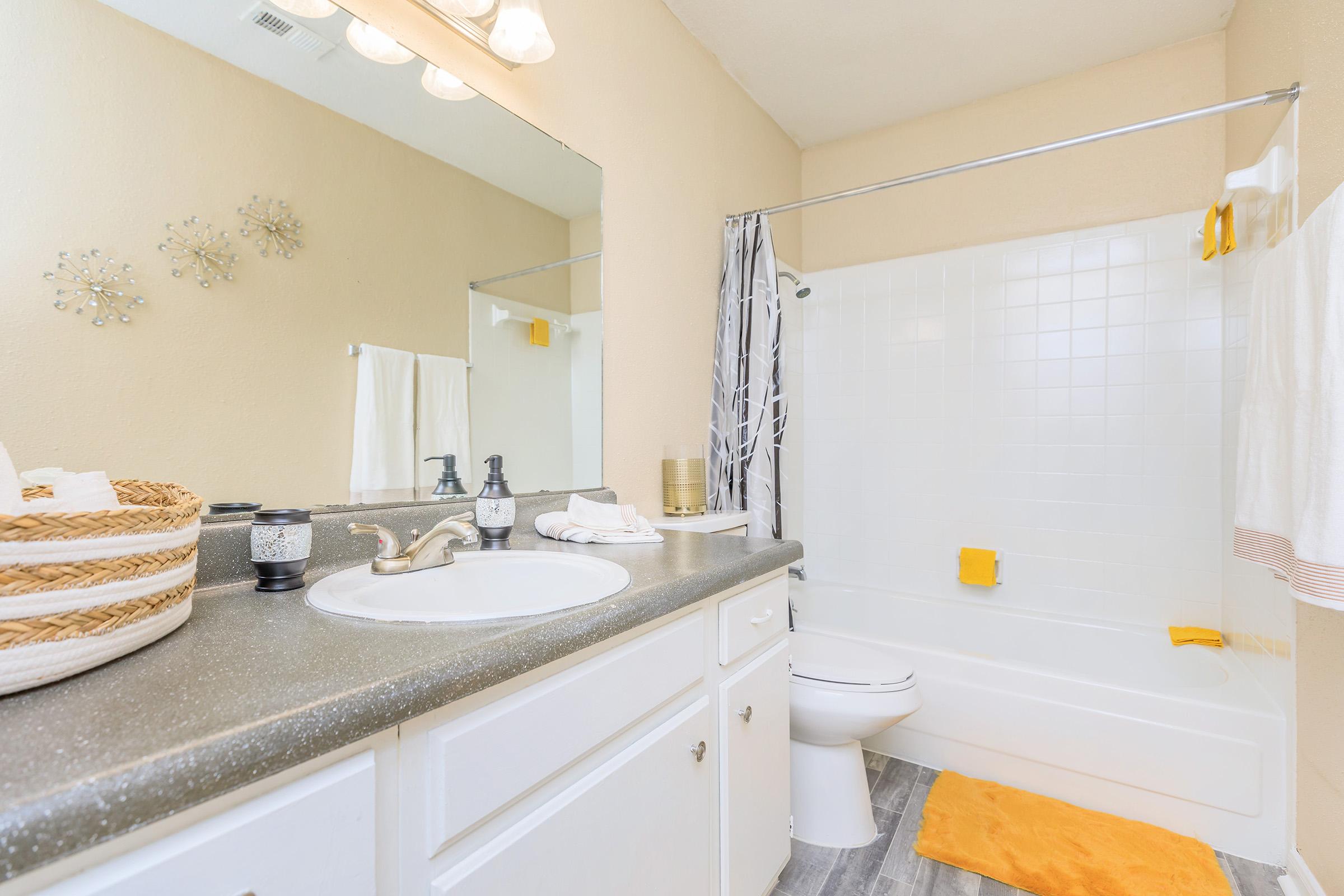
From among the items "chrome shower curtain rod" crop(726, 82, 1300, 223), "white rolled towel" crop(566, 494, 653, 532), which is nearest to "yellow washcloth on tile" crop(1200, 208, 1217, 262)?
"chrome shower curtain rod" crop(726, 82, 1300, 223)

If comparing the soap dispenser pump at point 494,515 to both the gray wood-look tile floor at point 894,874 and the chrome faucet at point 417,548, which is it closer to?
the chrome faucet at point 417,548

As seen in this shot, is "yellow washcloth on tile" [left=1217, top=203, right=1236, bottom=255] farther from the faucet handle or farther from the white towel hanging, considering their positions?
the faucet handle

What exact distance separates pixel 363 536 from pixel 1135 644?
2.55m

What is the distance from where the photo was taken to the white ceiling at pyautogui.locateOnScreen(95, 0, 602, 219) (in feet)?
3.15

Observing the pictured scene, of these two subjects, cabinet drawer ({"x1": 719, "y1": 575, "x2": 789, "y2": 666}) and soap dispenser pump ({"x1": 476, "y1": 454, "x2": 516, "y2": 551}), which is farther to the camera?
soap dispenser pump ({"x1": 476, "y1": 454, "x2": 516, "y2": 551})

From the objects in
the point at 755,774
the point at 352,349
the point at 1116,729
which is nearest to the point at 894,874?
the point at 755,774

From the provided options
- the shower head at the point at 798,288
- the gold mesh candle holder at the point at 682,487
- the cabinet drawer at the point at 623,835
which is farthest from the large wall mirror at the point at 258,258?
the shower head at the point at 798,288

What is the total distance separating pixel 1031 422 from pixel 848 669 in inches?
57.8

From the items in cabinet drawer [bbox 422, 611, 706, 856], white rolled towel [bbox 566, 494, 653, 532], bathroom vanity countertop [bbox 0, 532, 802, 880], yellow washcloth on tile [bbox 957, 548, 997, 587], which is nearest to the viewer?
bathroom vanity countertop [bbox 0, 532, 802, 880]

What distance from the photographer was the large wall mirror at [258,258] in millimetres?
799

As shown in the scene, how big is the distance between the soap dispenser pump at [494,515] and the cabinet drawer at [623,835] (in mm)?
538

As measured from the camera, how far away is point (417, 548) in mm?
1031

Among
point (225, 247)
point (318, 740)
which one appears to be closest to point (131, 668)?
point (318, 740)

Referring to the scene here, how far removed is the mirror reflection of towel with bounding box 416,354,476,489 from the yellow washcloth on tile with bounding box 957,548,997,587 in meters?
2.12
